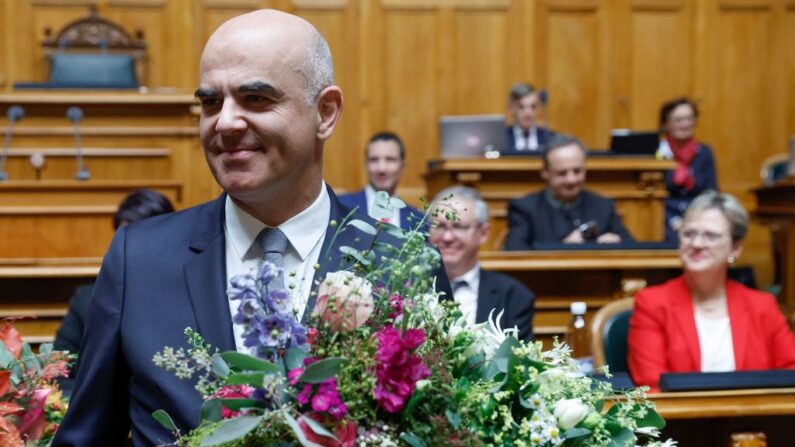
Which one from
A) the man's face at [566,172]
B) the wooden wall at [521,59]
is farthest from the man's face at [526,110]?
the man's face at [566,172]

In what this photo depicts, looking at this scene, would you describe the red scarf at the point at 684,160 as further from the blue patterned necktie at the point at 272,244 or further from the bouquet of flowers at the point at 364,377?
the bouquet of flowers at the point at 364,377

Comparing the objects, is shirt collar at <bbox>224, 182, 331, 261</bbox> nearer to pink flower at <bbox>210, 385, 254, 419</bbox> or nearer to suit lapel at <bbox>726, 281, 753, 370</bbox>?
pink flower at <bbox>210, 385, 254, 419</bbox>

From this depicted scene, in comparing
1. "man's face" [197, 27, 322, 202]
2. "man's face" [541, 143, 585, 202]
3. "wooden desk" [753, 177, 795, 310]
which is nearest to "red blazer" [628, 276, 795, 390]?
"man's face" [541, 143, 585, 202]

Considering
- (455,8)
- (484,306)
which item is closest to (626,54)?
(455,8)

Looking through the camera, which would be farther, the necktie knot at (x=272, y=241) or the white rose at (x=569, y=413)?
the necktie knot at (x=272, y=241)

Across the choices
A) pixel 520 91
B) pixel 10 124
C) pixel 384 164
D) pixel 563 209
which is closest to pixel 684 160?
pixel 520 91

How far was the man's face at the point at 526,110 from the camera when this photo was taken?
7.82 metres

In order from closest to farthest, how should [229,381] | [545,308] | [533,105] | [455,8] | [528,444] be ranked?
[229,381] < [528,444] < [545,308] < [533,105] < [455,8]

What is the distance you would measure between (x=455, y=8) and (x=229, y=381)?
8601mm

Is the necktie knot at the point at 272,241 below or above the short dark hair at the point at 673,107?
below

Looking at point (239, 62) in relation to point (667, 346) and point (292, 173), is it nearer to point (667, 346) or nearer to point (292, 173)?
point (292, 173)

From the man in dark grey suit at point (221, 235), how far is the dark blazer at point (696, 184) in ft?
21.5

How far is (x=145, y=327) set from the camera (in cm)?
157

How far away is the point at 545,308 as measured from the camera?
4652 millimetres
